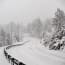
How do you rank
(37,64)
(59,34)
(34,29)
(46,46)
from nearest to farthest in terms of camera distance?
(37,64), (59,34), (46,46), (34,29)

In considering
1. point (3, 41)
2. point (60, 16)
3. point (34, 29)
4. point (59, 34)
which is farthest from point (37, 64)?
point (3, 41)

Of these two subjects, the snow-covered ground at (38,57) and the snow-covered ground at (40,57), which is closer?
the snow-covered ground at (38,57)

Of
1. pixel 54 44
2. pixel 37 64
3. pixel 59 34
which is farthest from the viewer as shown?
pixel 59 34

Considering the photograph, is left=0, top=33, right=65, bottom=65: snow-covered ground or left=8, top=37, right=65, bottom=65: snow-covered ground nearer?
left=0, top=33, right=65, bottom=65: snow-covered ground

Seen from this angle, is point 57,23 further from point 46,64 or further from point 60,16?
point 46,64

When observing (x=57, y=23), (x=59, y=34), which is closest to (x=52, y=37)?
(x=59, y=34)

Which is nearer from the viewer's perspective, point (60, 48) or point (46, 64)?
point (46, 64)

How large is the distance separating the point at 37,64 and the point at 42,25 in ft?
214

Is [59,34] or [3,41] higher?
[59,34]

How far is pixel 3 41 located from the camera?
7769cm

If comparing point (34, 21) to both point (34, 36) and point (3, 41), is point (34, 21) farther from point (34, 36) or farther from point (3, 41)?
point (3, 41)

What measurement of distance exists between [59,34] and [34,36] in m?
43.0

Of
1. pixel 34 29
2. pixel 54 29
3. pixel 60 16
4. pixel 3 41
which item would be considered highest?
pixel 60 16

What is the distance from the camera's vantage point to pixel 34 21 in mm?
77500
